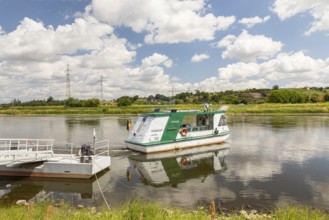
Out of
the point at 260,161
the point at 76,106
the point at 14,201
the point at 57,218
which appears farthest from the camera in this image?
the point at 76,106

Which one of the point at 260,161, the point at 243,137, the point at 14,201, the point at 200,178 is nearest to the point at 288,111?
the point at 243,137

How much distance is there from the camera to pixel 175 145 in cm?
2791

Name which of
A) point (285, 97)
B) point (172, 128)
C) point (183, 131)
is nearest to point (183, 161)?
point (172, 128)

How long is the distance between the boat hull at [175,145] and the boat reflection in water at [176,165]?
1.33 ft

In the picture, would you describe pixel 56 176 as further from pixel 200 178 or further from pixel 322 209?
pixel 322 209

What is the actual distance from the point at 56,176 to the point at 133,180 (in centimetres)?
495

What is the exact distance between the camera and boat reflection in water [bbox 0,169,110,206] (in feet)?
52.1

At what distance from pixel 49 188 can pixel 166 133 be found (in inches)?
477

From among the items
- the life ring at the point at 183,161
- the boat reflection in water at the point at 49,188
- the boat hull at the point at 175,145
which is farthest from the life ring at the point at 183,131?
the boat reflection in water at the point at 49,188

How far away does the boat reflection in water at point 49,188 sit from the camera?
15.9 meters

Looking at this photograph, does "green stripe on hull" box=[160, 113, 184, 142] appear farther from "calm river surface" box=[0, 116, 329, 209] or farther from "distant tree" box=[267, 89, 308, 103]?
"distant tree" box=[267, 89, 308, 103]

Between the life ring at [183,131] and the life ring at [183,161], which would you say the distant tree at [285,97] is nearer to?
the life ring at [183,131]

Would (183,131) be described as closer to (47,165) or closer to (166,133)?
(166,133)

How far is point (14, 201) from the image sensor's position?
1515 centimetres
